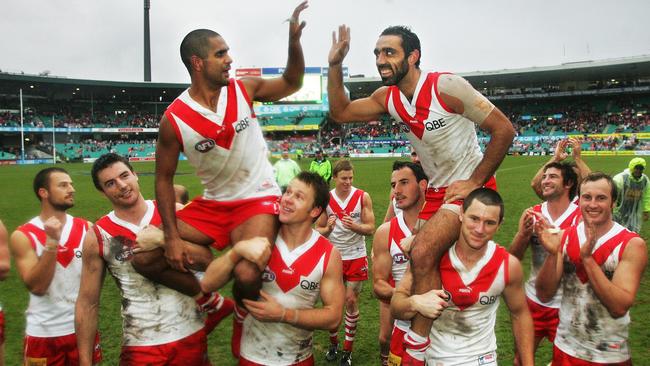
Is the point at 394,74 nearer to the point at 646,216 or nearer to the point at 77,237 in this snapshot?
the point at 77,237

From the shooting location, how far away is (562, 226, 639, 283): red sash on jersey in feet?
13.6

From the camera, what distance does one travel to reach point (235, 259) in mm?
3740

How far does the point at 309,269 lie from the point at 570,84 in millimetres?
83202

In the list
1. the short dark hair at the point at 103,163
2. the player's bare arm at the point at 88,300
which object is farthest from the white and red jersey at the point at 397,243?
the player's bare arm at the point at 88,300

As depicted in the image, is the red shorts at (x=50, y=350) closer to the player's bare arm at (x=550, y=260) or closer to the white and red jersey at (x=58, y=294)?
the white and red jersey at (x=58, y=294)

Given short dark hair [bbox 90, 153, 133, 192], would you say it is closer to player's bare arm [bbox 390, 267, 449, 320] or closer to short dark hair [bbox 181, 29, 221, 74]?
short dark hair [bbox 181, 29, 221, 74]

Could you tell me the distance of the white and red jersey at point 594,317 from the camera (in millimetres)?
4156

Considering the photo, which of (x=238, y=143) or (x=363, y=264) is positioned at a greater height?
(x=238, y=143)

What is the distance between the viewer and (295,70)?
432 cm

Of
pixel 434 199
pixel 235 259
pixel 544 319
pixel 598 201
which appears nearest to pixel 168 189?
pixel 235 259

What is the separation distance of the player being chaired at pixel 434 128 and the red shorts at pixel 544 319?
1.72 meters

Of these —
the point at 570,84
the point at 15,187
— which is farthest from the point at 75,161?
the point at 570,84

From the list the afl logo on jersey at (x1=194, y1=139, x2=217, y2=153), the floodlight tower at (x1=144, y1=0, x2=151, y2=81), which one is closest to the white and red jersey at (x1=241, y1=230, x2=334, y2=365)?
the afl logo on jersey at (x1=194, y1=139, x2=217, y2=153)

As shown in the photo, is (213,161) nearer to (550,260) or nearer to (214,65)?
(214,65)
